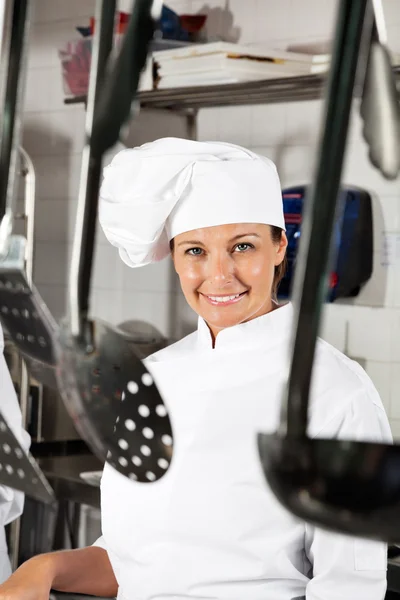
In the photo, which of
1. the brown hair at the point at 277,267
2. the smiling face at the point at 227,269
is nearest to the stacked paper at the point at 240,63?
the brown hair at the point at 277,267

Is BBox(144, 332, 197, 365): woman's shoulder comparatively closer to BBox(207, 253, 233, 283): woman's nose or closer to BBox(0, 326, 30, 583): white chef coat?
BBox(207, 253, 233, 283): woman's nose

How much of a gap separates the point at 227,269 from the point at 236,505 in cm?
36

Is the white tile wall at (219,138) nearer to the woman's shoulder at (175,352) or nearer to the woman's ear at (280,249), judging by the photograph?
the woman's ear at (280,249)

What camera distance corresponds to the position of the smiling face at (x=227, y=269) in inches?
59.7

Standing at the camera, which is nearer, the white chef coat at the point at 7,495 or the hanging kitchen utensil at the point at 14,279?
the hanging kitchen utensil at the point at 14,279

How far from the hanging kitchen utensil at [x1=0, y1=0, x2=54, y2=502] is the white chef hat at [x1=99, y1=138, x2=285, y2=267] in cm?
79

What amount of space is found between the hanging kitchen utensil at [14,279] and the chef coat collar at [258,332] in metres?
0.94

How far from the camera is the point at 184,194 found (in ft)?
4.96

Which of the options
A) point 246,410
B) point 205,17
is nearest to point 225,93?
point 205,17

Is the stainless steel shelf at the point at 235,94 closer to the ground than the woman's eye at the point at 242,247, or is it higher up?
higher up

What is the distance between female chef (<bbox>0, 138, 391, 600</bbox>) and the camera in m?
1.38

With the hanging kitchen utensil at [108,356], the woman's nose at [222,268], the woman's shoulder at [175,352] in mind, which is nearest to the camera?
the hanging kitchen utensil at [108,356]

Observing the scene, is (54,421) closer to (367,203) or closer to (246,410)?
(367,203)

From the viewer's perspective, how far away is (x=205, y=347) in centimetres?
163
